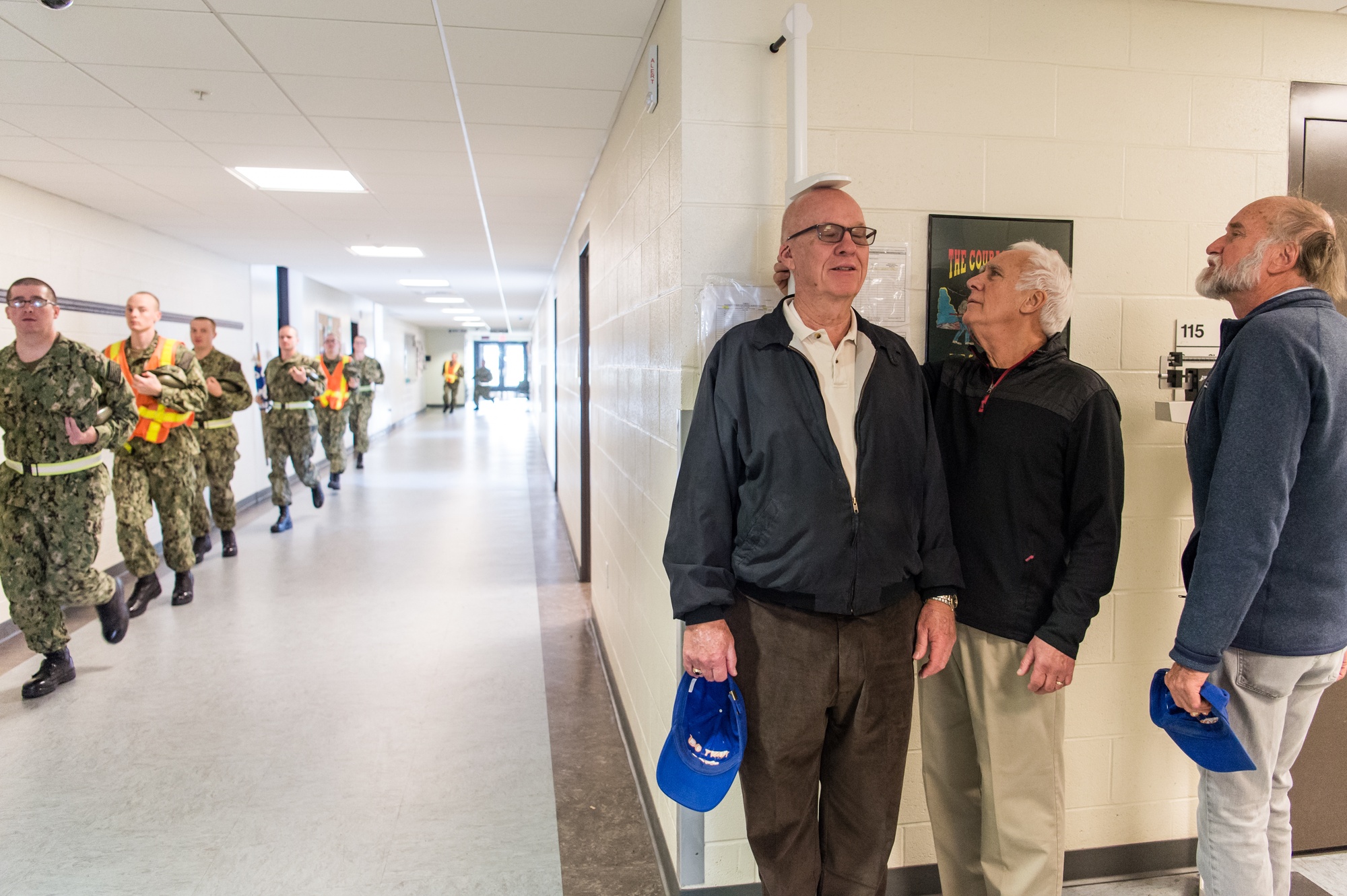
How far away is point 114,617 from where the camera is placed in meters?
3.94

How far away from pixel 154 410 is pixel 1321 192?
5.35m

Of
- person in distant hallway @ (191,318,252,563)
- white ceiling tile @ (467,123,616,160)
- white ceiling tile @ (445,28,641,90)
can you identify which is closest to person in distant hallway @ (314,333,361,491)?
person in distant hallway @ (191,318,252,563)

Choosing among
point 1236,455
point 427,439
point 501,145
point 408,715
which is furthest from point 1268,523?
point 427,439

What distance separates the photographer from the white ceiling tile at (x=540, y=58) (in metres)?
2.53

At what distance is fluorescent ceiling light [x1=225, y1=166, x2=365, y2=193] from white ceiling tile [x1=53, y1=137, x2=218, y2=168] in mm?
239

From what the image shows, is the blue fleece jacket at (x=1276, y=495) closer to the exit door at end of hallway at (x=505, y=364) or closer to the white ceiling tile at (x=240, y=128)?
the white ceiling tile at (x=240, y=128)

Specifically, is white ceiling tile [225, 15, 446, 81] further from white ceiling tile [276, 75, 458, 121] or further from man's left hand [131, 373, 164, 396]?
man's left hand [131, 373, 164, 396]

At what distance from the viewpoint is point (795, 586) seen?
1583 millimetres

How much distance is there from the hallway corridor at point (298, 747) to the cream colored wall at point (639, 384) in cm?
49

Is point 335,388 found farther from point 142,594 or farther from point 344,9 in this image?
point 344,9

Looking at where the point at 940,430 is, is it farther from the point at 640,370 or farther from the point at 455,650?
the point at 455,650

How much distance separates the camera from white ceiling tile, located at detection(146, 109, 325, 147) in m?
3.32

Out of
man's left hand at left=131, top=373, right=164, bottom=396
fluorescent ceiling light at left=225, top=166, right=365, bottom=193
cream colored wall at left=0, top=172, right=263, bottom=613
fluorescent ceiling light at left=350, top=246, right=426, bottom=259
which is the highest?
fluorescent ceiling light at left=350, top=246, right=426, bottom=259

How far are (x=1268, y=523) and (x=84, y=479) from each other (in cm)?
418
